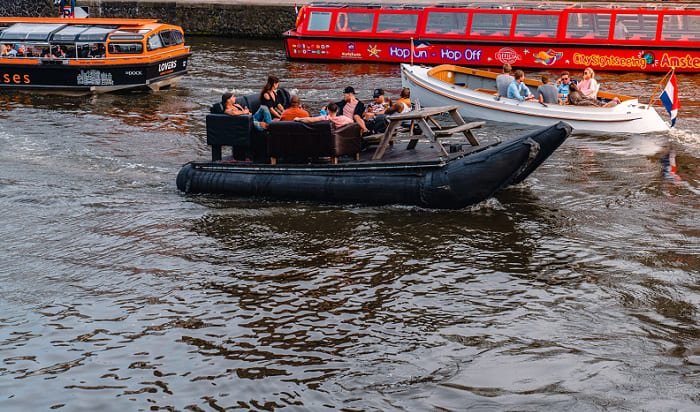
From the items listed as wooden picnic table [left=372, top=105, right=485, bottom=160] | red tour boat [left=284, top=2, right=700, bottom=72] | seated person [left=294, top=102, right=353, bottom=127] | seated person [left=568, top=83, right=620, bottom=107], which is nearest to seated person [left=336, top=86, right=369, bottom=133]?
seated person [left=294, top=102, right=353, bottom=127]

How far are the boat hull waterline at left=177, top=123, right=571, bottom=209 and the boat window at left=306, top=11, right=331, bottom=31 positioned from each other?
59.5 ft

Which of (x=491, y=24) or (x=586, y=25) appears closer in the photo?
(x=586, y=25)

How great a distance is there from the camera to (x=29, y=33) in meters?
26.6

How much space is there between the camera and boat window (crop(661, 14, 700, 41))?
29.1 m

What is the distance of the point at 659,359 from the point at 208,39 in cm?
3089

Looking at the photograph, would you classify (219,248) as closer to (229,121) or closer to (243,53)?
(229,121)

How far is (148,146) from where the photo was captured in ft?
66.2

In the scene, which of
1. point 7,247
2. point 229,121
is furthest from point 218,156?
point 7,247

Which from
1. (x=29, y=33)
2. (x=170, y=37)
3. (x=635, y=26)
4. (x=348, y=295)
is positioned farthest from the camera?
(x=635, y=26)

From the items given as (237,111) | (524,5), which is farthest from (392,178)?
(524,5)

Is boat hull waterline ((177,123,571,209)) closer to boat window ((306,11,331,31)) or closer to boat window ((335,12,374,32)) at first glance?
boat window ((335,12,374,32))

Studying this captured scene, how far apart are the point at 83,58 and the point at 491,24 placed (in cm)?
1350

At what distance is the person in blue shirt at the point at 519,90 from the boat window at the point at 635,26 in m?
9.72

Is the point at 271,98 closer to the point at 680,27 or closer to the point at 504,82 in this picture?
the point at 504,82
